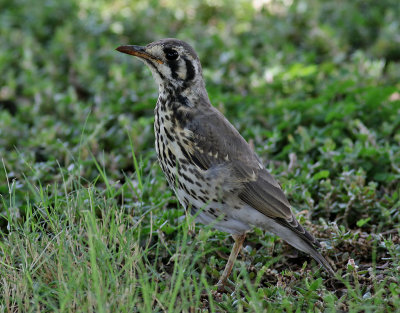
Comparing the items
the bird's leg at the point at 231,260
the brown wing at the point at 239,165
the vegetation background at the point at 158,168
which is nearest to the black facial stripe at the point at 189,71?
the brown wing at the point at 239,165

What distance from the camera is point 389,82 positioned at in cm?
716

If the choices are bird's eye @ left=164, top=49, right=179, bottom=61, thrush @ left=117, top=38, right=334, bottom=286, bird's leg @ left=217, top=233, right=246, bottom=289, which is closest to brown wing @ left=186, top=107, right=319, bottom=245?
thrush @ left=117, top=38, right=334, bottom=286

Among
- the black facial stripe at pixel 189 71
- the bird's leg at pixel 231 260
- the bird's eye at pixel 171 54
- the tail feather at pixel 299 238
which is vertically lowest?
the bird's leg at pixel 231 260

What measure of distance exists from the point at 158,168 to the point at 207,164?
1.36 m

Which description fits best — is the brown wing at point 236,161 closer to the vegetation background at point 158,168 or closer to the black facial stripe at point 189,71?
the black facial stripe at point 189,71

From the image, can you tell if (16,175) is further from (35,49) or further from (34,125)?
(35,49)

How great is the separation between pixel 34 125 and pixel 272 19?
3.93 m

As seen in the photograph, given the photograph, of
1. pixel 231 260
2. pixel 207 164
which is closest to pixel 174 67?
pixel 207 164

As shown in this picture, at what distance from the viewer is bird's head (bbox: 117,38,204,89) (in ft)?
14.5

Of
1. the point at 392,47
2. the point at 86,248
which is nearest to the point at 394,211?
the point at 86,248

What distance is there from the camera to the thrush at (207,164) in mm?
4188

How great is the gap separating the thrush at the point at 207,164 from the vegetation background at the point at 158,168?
191 mm

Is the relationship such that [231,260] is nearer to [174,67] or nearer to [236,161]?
[236,161]

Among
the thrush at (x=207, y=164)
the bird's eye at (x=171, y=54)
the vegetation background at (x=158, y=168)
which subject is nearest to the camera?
the vegetation background at (x=158, y=168)
